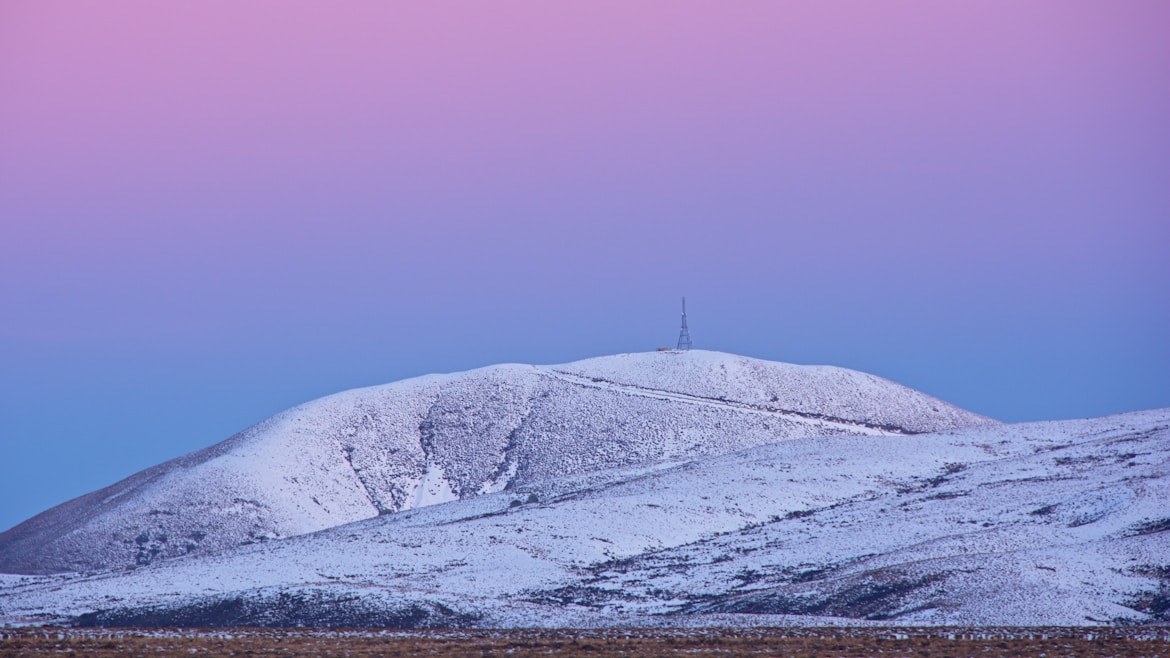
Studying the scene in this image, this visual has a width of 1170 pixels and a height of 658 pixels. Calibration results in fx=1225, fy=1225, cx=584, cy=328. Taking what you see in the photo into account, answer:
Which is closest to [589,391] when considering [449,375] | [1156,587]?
[449,375]

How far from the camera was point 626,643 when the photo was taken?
111 feet

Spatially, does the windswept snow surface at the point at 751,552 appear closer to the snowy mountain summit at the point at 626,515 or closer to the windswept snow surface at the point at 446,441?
the snowy mountain summit at the point at 626,515

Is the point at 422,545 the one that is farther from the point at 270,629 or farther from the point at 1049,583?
the point at 1049,583

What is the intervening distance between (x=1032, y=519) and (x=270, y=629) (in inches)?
1372

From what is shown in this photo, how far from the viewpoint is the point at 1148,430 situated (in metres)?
76.9

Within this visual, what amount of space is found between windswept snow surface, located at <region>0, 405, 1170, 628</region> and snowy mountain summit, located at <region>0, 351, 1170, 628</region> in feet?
0.63

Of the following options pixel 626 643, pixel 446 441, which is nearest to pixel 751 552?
pixel 626 643

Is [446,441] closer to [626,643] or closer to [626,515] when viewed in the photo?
[626,515]

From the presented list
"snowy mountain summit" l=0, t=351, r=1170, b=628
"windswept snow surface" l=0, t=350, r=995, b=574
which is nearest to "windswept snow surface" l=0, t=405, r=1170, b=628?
"snowy mountain summit" l=0, t=351, r=1170, b=628

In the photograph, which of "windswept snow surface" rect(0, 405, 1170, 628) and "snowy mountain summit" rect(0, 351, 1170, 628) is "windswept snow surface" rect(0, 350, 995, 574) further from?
"windswept snow surface" rect(0, 405, 1170, 628)

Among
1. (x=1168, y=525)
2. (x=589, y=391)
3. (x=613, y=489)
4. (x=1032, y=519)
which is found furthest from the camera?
(x=589, y=391)

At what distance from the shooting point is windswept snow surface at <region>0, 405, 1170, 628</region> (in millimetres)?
43812

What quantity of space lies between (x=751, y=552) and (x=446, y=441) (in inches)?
1527

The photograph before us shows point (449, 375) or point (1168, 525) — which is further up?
point (449, 375)
